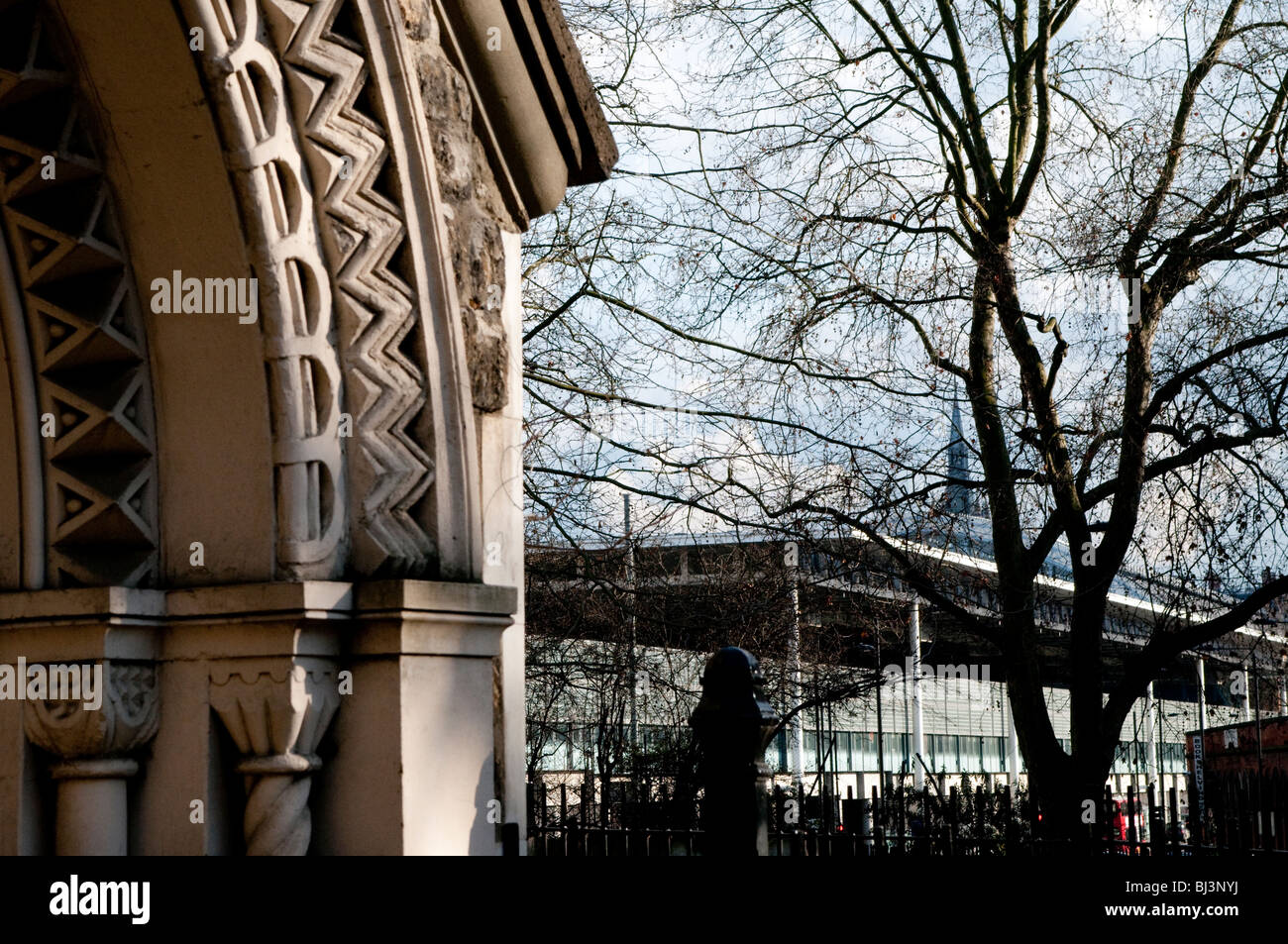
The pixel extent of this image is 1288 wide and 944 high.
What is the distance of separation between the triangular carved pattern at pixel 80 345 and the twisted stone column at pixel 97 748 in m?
0.29

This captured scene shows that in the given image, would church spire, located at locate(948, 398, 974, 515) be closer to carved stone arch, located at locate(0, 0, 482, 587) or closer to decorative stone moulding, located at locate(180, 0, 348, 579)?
carved stone arch, located at locate(0, 0, 482, 587)

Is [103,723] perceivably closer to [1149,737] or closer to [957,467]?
[957,467]

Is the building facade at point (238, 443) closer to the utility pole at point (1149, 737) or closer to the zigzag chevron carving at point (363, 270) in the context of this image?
the zigzag chevron carving at point (363, 270)

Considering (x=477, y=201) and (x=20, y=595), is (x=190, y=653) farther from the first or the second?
(x=477, y=201)

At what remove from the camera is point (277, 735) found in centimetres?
333

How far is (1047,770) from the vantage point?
11.1 meters

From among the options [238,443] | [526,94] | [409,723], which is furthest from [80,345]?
[526,94]

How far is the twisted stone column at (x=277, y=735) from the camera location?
3.32 m

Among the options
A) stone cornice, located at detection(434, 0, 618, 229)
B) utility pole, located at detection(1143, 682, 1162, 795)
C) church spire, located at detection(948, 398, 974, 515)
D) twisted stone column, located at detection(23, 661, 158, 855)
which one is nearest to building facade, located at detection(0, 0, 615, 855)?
twisted stone column, located at detection(23, 661, 158, 855)

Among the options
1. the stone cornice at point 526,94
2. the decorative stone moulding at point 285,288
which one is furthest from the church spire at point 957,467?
the decorative stone moulding at point 285,288

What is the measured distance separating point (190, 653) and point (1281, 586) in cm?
803

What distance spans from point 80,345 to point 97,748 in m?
1.00

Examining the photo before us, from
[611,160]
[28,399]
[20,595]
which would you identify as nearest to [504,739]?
[20,595]

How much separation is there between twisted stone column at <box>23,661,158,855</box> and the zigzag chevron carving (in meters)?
0.65
